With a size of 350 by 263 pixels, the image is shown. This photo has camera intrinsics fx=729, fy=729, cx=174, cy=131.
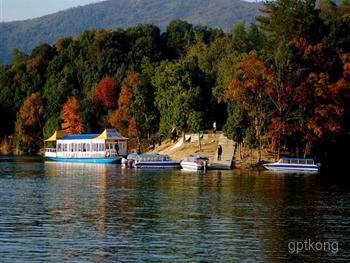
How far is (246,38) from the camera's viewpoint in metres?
139

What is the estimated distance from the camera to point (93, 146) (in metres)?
115

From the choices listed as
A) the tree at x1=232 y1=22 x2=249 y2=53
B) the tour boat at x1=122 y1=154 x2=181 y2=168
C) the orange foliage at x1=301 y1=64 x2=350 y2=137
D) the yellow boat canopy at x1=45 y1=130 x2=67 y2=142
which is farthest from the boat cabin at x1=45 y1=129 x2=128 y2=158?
the orange foliage at x1=301 y1=64 x2=350 y2=137

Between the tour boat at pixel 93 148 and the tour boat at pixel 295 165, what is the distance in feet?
97.3

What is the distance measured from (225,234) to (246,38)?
104295mm

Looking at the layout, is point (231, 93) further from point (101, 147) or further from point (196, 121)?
point (101, 147)

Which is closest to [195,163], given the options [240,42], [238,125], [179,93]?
[238,125]

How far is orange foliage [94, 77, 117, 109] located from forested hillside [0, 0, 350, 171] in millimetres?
231

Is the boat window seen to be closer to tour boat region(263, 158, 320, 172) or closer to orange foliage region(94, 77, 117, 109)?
tour boat region(263, 158, 320, 172)

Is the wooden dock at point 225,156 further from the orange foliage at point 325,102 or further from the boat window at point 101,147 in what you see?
the boat window at point 101,147

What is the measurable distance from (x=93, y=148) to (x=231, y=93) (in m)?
29.6

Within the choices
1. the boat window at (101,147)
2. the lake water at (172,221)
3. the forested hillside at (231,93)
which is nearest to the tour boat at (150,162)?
the forested hillside at (231,93)

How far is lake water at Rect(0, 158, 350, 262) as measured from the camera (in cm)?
3344

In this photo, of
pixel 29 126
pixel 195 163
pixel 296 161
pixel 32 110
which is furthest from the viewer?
pixel 32 110

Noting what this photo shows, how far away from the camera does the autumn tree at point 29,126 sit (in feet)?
531
